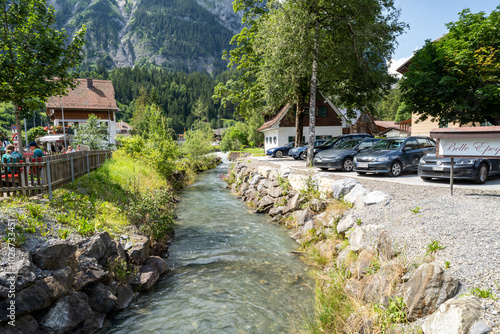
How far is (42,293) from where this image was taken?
4.83 metres

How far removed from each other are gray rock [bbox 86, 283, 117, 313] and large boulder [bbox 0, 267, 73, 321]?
24.6 inches

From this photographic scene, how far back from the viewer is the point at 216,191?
20234 mm

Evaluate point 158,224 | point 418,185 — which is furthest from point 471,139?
point 158,224

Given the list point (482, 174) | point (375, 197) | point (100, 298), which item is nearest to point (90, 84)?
point (100, 298)

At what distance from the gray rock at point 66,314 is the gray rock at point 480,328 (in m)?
5.66

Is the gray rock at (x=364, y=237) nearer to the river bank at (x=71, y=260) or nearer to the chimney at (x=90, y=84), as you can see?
the river bank at (x=71, y=260)

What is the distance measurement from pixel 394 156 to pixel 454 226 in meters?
7.20

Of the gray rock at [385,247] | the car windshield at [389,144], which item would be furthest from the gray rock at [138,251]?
the car windshield at [389,144]

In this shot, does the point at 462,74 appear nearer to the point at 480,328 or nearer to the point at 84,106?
the point at 480,328

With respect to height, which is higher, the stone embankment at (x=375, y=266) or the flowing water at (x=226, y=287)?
the stone embankment at (x=375, y=266)

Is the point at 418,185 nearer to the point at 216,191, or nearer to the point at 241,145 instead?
the point at 216,191

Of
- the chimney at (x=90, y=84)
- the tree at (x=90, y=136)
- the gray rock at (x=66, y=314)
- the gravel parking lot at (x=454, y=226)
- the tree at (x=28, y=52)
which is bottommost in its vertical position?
the gray rock at (x=66, y=314)

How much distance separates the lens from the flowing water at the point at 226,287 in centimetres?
561

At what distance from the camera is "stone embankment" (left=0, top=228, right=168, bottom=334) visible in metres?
4.58
